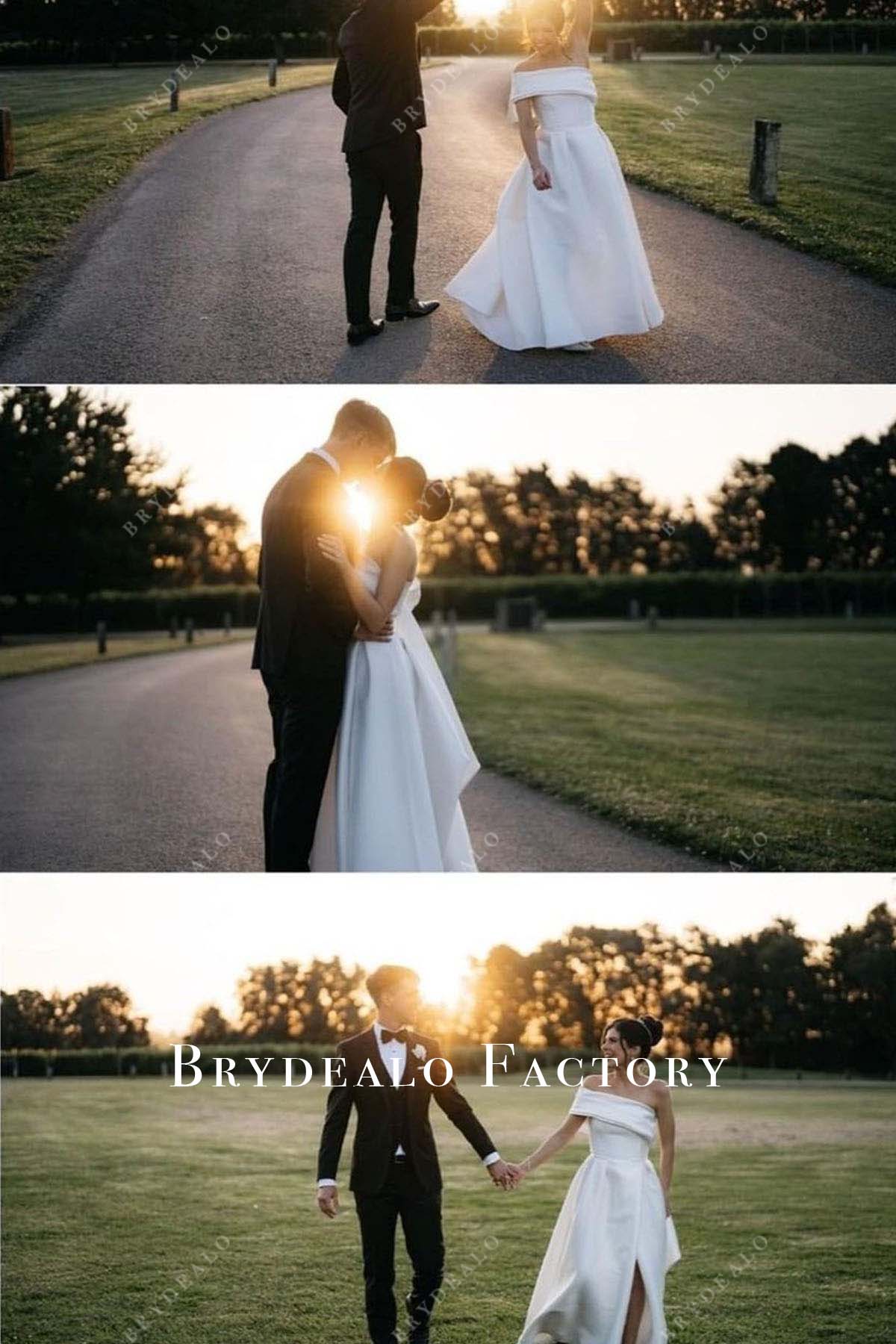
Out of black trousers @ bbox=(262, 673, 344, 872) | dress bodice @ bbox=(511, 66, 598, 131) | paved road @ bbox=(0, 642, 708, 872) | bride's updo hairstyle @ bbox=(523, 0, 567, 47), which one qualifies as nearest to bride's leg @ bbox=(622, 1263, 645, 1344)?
black trousers @ bbox=(262, 673, 344, 872)

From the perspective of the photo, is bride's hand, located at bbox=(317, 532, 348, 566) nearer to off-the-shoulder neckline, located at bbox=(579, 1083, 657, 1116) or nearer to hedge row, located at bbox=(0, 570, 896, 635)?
off-the-shoulder neckline, located at bbox=(579, 1083, 657, 1116)

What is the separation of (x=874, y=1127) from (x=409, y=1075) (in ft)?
24.1

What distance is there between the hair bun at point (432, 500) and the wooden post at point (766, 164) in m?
6.45

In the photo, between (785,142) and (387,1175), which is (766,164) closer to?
(785,142)

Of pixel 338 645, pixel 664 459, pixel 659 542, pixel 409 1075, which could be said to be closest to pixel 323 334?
pixel 338 645

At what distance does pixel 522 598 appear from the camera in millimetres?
35906

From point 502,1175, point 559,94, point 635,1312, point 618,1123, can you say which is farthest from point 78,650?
point 635,1312

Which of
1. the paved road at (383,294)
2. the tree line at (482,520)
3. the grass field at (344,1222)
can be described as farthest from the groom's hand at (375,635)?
the tree line at (482,520)

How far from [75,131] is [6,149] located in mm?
751

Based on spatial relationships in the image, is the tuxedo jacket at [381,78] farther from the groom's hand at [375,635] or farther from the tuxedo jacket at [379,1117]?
the tuxedo jacket at [379,1117]

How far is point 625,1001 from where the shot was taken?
1162 cm

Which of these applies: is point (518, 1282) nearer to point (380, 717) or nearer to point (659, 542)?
point (380, 717)

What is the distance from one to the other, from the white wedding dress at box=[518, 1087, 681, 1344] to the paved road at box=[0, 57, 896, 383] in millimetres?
4332

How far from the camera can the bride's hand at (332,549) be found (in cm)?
641
